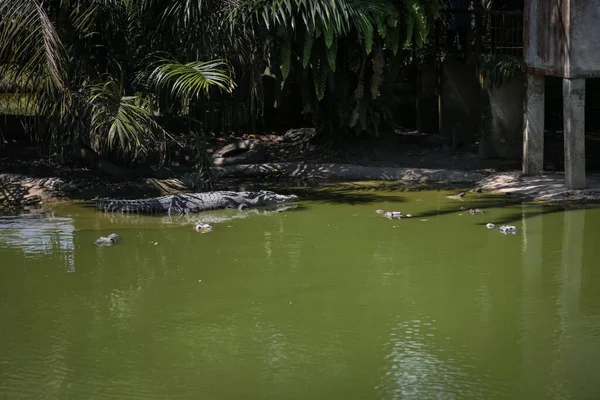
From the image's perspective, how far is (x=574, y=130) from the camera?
12.0 m

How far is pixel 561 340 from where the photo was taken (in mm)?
6883

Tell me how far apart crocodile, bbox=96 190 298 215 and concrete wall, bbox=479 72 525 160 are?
429cm

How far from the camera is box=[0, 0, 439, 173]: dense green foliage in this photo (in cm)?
1147

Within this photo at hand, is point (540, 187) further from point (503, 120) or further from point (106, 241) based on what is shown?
point (106, 241)

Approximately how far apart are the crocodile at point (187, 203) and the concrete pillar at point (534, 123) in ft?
12.4

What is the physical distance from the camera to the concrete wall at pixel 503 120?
14.6 m

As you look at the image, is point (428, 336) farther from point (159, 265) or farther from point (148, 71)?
point (148, 71)

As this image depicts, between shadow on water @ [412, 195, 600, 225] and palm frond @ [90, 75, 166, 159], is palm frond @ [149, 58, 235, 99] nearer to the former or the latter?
palm frond @ [90, 75, 166, 159]

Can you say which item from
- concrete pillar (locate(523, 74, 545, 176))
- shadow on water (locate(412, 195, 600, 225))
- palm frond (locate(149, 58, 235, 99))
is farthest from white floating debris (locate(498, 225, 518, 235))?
palm frond (locate(149, 58, 235, 99))

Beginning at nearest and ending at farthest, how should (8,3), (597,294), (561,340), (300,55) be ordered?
(561,340) < (597,294) < (8,3) < (300,55)

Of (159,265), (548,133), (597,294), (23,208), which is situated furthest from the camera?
(548,133)

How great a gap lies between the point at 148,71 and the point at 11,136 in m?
4.65

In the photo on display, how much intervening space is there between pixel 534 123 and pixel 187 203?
512cm

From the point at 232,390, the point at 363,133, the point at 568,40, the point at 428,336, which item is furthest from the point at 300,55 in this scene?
the point at 232,390
